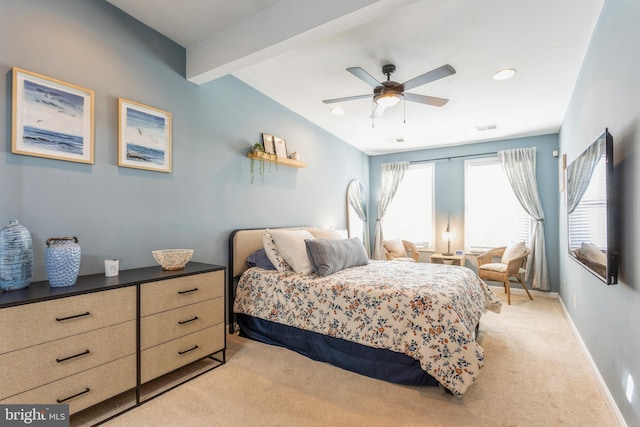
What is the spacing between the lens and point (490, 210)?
5238 millimetres

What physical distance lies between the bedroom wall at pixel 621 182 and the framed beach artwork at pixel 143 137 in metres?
3.05

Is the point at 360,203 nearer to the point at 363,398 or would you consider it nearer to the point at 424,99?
the point at 424,99

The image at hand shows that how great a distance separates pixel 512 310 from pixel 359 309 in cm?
287

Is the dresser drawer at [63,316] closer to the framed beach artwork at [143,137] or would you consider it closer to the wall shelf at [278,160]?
the framed beach artwork at [143,137]

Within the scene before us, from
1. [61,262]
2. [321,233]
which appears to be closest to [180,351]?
[61,262]

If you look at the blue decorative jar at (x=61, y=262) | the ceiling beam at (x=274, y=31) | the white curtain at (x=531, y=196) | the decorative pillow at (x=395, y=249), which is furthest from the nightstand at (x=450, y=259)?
the blue decorative jar at (x=61, y=262)

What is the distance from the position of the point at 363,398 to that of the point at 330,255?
1241 mm

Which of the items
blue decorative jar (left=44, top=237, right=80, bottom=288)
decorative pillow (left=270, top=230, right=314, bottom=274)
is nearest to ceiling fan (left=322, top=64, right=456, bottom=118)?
decorative pillow (left=270, top=230, right=314, bottom=274)

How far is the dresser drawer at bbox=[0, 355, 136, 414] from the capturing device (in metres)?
1.45

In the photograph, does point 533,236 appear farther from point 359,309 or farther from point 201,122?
point 201,122

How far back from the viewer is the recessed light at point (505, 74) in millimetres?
2854

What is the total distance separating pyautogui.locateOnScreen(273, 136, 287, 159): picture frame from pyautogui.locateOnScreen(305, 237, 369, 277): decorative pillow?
1.34 meters

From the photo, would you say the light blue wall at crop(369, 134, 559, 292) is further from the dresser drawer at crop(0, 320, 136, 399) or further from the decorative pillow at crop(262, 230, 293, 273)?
the dresser drawer at crop(0, 320, 136, 399)

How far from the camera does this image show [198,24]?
2395 millimetres
